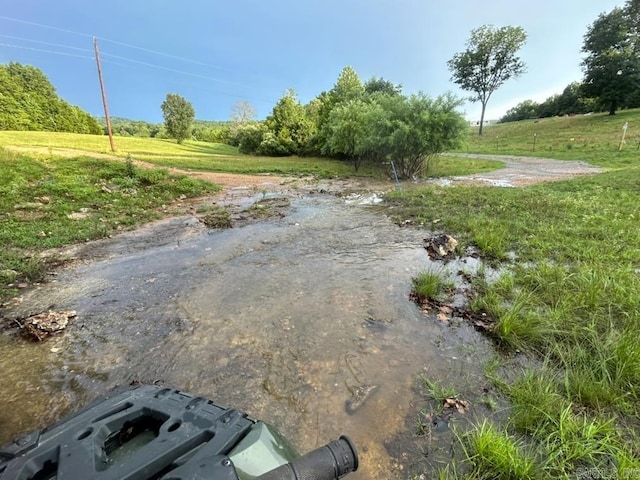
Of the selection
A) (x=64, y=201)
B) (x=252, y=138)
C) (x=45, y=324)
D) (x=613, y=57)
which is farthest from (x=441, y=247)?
(x=613, y=57)

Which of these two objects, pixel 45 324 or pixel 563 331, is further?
pixel 45 324

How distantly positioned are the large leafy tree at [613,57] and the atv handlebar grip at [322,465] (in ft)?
135

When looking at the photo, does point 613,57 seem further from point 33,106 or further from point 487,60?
point 33,106

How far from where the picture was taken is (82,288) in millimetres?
3891

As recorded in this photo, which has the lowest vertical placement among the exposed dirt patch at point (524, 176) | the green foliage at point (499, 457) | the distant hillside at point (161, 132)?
the green foliage at point (499, 457)

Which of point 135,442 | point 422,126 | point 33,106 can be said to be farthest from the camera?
point 33,106

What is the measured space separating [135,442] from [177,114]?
44.4 meters

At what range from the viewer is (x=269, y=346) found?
2.84 m

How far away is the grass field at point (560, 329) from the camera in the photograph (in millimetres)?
1719

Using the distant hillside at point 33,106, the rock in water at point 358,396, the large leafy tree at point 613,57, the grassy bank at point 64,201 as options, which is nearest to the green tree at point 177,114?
the distant hillside at point 33,106

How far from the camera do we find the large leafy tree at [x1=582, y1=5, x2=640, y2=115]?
27078mm

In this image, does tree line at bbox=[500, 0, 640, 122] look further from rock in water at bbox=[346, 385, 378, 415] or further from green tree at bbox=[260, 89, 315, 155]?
rock in water at bbox=[346, 385, 378, 415]

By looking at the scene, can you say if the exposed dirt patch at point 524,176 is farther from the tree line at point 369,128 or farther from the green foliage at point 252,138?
the green foliage at point 252,138

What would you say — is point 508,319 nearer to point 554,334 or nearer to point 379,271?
point 554,334
